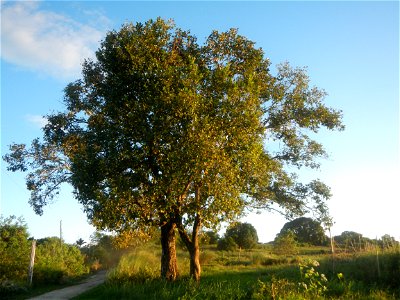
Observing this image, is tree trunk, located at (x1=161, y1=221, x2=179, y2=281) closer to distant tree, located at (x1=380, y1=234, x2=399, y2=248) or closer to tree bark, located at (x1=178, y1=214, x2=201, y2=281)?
tree bark, located at (x1=178, y1=214, x2=201, y2=281)

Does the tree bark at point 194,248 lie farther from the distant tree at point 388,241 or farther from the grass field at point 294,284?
the distant tree at point 388,241

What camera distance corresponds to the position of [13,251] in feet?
101

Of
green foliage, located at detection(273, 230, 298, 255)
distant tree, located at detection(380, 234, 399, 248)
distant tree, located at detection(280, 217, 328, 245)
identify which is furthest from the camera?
distant tree, located at detection(280, 217, 328, 245)

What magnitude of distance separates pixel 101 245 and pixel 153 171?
4506cm

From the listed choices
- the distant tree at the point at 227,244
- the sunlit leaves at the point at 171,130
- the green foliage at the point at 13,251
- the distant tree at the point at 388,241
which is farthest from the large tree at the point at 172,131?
the distant tree at the point at 227,244

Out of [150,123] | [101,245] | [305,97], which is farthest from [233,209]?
[101,245]

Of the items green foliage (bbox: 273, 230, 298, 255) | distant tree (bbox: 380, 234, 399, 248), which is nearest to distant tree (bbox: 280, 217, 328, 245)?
green foliage (bbox: 273, 230, 298, 255)

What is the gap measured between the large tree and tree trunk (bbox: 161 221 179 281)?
0.06 metres

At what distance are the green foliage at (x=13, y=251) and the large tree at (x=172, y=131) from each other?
12.9m

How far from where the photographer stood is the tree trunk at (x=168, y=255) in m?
22.1

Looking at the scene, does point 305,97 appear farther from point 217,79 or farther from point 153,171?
point 153,171

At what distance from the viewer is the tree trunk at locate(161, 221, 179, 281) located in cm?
2206

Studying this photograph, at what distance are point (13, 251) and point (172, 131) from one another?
20.7m

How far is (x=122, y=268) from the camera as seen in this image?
2591 centimetres
